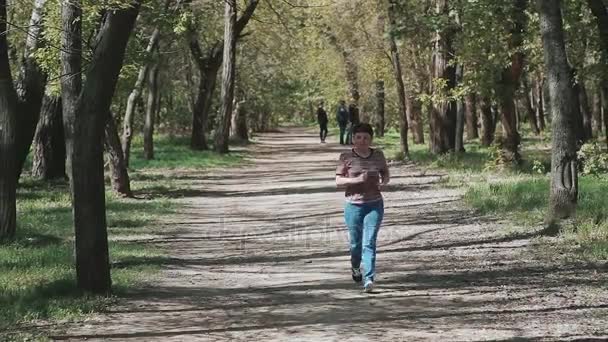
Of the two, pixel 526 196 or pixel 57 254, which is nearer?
pixel 57 254

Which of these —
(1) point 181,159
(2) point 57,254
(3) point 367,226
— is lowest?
(2) point 57,254

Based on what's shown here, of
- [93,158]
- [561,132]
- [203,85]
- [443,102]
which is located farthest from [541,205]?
[203,85]

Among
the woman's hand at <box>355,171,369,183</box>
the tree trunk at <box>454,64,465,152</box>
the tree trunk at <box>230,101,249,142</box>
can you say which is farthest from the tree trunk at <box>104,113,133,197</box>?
the tree trunk at <box>230,101,249,142</box>

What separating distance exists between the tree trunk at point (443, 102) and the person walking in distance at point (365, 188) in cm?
1453

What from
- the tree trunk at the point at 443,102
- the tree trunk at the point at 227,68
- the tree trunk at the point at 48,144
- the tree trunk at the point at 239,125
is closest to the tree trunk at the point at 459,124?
the tree trunk at the point at 443,102

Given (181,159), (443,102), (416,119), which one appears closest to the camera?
(443,102)

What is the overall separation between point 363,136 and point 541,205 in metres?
6.26

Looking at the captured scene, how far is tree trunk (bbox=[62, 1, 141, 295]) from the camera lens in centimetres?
805

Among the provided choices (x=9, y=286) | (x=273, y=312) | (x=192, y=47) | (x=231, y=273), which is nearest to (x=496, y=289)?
(x=273, y=312)

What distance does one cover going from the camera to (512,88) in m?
20.0

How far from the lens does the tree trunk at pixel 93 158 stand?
26.4 feet

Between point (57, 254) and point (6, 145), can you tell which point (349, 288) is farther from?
point (6, 145)

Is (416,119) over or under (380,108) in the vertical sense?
under

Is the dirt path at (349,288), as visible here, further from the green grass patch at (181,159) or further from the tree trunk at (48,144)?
the green grass patch at (181,159)
